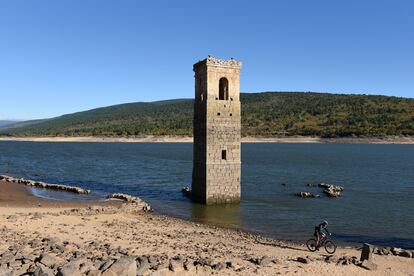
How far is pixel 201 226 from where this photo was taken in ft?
77.8

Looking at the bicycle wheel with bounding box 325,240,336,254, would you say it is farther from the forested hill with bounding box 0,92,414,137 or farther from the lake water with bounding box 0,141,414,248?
the forested hill with bounding box 0,92,414,137

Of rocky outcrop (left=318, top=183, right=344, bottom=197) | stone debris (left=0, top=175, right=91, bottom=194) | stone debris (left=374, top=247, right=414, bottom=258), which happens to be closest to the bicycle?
stone debris (left=374, top=247, right=414, bottom=258)

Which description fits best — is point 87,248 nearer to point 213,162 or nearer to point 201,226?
point 201,226

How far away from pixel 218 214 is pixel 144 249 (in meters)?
11.4

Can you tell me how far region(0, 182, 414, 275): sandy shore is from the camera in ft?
43.0

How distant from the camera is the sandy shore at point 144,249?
1311 cm

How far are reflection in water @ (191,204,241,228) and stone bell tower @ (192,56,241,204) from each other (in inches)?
21.6

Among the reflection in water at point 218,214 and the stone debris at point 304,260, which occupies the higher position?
the stone debris at point 304,260

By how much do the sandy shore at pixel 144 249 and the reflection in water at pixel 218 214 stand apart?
1.73 metres

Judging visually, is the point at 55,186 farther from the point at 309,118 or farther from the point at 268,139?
the point at 309,118

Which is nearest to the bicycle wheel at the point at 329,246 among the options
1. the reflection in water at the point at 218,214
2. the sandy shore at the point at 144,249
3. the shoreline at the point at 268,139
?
the sandy shore at the point at 144,249

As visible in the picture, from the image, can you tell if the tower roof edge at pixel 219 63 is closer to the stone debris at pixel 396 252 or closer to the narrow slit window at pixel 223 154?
the narrow slit window at pixel 223 154

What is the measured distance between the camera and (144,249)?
1631cm

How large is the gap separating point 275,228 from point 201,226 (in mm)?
4090
